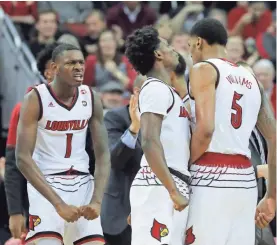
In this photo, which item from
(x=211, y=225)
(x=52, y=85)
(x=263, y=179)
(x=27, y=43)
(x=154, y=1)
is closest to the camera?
(x=211, y=225)

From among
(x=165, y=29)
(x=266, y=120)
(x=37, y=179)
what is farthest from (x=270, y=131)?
(x=165, y=29)

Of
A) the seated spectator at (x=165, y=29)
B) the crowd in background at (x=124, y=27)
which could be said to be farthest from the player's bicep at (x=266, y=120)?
the seated spectator at (x=165, y=29)

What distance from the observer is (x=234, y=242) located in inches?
234

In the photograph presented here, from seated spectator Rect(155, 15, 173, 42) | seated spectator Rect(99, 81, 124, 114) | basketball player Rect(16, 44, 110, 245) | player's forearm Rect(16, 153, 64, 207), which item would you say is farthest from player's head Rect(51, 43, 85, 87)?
seated spectator Rect(155, 15, 173, 42)

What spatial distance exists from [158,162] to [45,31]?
265 inches

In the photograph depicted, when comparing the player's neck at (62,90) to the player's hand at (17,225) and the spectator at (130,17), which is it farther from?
the spectator at (130,17)

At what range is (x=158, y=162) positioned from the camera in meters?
5.73

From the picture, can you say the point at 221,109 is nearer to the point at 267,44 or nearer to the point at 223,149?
the point at 223,149

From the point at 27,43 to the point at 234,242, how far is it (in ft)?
24.2

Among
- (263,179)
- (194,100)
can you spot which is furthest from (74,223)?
(263,179)

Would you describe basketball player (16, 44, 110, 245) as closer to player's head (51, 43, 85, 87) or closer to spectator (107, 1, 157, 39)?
player's head (51, 43, 85, 87)

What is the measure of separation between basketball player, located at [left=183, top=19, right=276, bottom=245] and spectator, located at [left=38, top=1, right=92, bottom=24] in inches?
333

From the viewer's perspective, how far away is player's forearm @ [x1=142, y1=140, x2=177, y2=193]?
18.7 ft

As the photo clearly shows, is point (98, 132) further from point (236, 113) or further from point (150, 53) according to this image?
point (236, 113)
